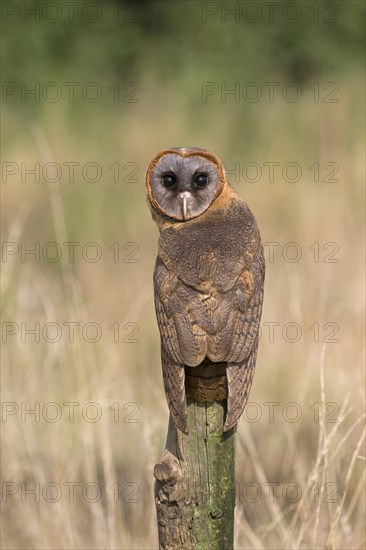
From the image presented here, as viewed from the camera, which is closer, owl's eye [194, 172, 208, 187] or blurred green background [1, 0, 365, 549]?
owl's eye [194, 172, 208, 187]

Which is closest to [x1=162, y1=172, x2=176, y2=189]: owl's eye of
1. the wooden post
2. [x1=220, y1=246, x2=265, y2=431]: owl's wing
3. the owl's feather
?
the owl's feather

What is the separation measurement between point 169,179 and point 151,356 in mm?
3377

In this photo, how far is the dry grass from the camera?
412 centimetres

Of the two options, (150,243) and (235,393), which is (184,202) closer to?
(235,393)

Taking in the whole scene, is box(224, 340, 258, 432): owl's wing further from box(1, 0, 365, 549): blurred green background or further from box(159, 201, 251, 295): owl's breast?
box(1, 0, 365, 549): blurred green background

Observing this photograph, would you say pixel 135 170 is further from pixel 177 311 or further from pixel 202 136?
pixel 177 311

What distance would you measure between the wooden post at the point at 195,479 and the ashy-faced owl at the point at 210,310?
2.1 inches

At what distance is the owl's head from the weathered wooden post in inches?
21.3

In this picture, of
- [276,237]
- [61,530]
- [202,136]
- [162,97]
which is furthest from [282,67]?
[61,530]

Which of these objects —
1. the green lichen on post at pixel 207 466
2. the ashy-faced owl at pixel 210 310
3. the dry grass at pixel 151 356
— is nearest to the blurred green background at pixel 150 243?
the dry grass at pixel 151 356

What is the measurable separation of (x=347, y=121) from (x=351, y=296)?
3781 mm

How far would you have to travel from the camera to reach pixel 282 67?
14.3 m

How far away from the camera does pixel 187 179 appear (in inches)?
119

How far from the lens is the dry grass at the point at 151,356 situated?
162 inches
